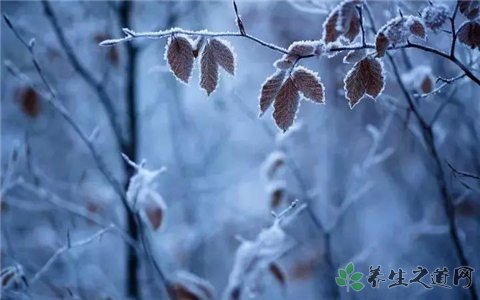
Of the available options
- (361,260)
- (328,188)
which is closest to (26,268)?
(361,260)

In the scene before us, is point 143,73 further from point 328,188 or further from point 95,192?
point 328,188

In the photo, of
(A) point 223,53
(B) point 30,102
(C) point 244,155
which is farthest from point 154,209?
(C) point 244,155

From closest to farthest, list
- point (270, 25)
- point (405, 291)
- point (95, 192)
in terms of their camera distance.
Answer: point (405, 291)
point (95, 192)
point (270, 25)

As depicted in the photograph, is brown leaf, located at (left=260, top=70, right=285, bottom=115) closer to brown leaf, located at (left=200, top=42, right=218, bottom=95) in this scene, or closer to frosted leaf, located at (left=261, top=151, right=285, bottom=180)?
brown leaf, located at (left=200, top=42, right=218, bottom=95)

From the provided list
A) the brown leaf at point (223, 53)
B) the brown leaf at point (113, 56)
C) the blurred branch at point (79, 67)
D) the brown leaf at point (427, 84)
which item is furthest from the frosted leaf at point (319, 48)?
the brown leaf at point (113, 56)

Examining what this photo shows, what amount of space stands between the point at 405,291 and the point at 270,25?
6.38ft

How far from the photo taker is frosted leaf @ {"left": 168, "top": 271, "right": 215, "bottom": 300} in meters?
1.38

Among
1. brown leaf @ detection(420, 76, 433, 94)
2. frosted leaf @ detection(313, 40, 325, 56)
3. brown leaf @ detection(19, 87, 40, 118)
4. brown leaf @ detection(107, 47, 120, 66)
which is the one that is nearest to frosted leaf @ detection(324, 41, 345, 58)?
frosted leaf @ detection(313, 40, 325, 56)

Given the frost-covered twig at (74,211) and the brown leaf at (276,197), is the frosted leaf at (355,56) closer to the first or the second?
the frost-covered twig at (74,211)

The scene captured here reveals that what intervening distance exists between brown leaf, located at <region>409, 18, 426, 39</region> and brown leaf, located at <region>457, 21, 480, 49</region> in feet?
0.22

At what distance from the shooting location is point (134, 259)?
1777mm

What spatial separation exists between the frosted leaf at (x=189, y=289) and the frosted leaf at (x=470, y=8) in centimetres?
91

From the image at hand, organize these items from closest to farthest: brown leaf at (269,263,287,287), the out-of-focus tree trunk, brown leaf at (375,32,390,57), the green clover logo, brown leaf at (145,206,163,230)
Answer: brown leaf at (375,32,390,57) → the green clover logo → brown leaf at (145,206,163,230) → brown leaf at (269,263,287,287) → the out-of-focus tree trunk

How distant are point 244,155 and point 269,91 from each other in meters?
3.27
